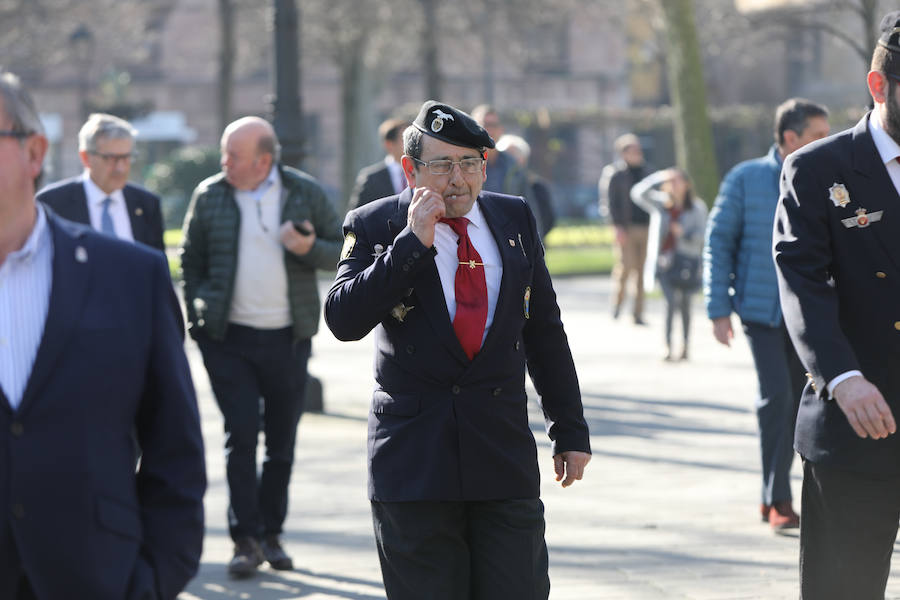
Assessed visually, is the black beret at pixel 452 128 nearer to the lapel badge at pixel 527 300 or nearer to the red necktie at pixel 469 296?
the red necktie at pixel 469 296

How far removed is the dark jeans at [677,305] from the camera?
13703 mm

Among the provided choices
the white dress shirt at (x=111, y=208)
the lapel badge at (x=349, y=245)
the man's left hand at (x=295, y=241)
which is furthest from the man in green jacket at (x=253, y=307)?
the lapel badge at (x=349, y=245)

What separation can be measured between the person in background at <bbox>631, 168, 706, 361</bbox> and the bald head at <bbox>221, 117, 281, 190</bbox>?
24.4 ft

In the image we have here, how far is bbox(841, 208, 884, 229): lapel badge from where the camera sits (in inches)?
160

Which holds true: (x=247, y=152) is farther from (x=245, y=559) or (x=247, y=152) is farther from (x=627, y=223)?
(x=627, y=223)

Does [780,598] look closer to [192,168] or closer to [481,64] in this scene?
[192,168]

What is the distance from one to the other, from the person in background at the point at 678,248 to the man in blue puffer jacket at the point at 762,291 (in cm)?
619

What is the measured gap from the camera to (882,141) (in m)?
4.09

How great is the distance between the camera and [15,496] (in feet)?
8.94

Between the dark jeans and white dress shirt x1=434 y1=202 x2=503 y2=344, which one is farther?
the dark jeans

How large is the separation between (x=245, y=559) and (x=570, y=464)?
2.59 m

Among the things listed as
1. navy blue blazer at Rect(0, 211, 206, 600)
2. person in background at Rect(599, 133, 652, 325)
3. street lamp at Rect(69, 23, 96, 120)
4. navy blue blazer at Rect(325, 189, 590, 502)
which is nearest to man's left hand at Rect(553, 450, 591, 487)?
navy blue blazer at Rect(325, 189, 590, 502)

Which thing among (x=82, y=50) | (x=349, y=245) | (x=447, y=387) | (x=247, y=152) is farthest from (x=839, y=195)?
(x=82, y=50)

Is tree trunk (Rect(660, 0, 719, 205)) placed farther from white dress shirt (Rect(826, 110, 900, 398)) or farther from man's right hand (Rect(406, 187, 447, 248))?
man's right hand (Rect(406, 187, 447, 248))
